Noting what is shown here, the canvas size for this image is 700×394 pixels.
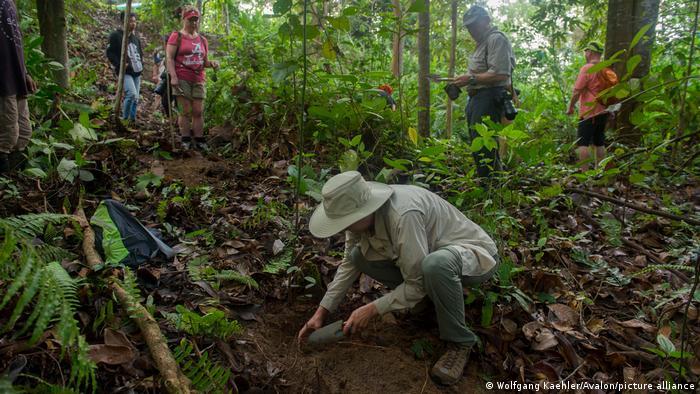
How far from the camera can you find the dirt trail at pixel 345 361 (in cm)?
249

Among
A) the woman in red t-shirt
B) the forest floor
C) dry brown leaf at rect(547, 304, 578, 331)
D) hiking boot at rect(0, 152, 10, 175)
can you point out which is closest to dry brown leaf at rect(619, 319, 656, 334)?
the forest floor

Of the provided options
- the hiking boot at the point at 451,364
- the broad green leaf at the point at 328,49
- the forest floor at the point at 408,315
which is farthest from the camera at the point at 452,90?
the hiking boot at the point at 451,364

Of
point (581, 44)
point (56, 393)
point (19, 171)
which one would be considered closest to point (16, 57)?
point (19, 171)

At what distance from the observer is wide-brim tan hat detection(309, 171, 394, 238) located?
2420 mm

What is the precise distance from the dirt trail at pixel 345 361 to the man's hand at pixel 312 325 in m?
0.07

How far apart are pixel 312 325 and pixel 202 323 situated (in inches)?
28.0

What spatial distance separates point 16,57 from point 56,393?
2833 millimetres

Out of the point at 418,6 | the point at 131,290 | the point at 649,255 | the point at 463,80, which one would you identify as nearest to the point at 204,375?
the point at 131,290

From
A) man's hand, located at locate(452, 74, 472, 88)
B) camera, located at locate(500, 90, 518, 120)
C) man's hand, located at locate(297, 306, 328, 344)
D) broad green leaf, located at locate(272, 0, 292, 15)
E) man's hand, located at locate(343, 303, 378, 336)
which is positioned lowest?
man's hand, located at locate(297, 306, 328, 344)

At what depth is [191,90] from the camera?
18.9ft

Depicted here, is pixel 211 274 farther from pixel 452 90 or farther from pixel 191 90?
pixel 191 90

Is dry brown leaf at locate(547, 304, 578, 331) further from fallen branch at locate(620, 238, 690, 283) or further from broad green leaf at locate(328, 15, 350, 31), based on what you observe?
broad green leaf at locate(328, 15, 350, 31)

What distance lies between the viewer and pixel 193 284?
2.83 m

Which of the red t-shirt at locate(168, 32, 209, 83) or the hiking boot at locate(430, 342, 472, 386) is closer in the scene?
the hiking boot at locate(430, 342, 472, 386)
